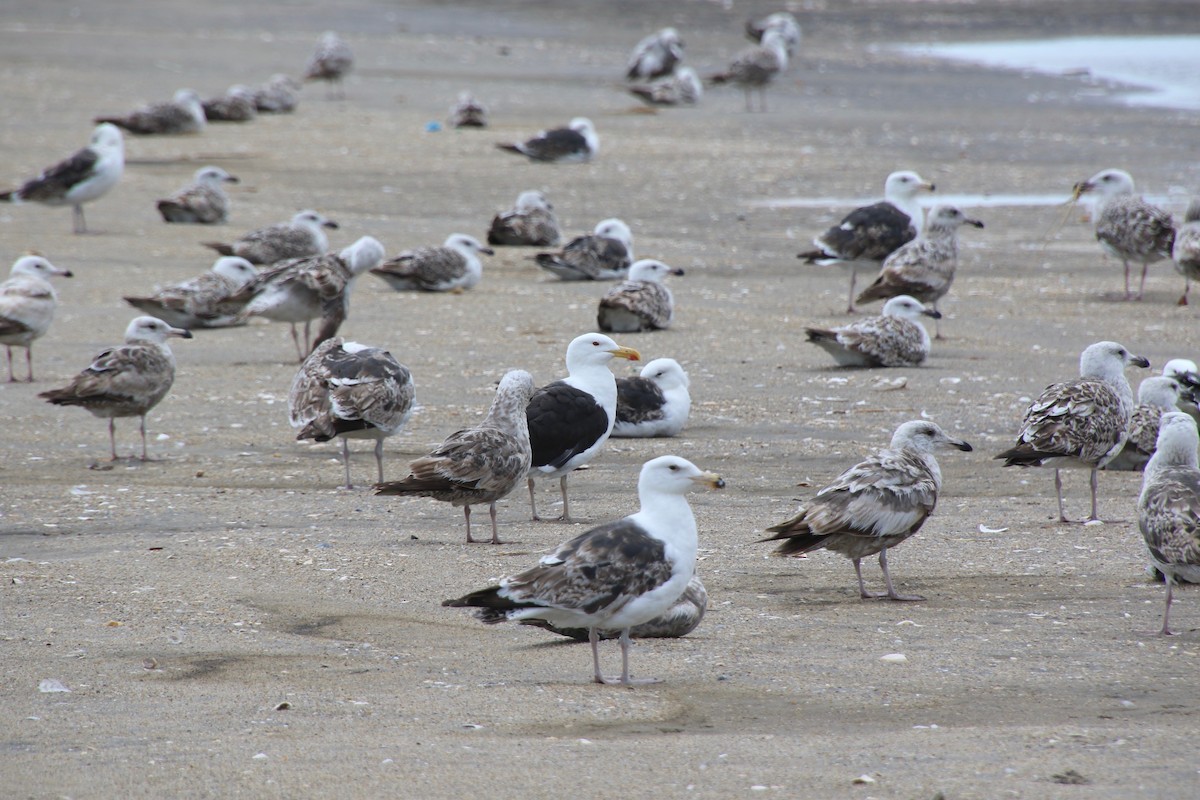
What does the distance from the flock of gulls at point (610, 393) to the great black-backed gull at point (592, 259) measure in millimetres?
24

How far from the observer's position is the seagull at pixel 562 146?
23281mm

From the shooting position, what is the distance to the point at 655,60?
33250mm

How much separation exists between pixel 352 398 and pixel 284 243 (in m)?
7.45

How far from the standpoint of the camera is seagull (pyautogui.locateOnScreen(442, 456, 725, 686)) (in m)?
6.00

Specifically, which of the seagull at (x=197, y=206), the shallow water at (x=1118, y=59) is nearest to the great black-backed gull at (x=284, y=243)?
the seagull at (x=197, y=206)

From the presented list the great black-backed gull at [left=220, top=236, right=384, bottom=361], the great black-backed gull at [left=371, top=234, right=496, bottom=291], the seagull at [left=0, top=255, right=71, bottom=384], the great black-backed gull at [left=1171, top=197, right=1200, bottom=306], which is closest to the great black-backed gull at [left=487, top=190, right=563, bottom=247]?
the great black-backed gull at [left=371, top=234, right=496, bottom=291]

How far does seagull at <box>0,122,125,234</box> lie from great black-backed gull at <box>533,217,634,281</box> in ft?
20.5

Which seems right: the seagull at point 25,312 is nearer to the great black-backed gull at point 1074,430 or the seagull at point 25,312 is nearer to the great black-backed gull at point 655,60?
the great black-backed gull at point 1074,430

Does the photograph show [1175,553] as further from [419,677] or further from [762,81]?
[762,81]

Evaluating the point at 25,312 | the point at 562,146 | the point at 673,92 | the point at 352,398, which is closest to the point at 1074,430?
the point at 352,398

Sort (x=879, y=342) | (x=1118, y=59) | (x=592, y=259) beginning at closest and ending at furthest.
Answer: (x=879, y=342) < (x=592, y=259) < (x=1118, y=59)

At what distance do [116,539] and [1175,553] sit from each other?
17.9 ft

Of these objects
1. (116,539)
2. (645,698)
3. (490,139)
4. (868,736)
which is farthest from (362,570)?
(490,139)

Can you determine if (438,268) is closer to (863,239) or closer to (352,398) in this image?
(863,239)
